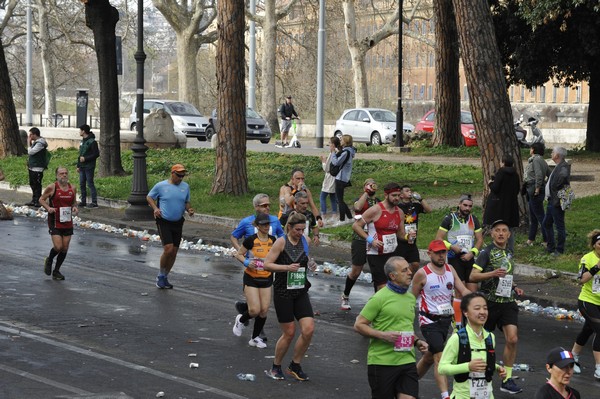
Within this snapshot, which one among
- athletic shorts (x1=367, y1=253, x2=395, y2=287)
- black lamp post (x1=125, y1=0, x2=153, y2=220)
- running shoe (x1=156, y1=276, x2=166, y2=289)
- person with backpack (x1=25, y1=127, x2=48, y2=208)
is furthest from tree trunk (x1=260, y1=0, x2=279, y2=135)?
athletic shorts (x1=367, y1=253, x2=395, y2=287)

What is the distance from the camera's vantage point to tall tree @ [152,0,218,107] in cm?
5703

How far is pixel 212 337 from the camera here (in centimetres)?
1280

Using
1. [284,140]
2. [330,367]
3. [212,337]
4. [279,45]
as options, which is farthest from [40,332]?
[279,45]

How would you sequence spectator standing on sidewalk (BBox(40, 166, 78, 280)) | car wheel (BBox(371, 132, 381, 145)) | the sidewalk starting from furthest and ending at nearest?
car wheel (BBox(371, 132, 381, 145)) < spectator standing on sidewalk (BBox(40, 166, 78, 280)) < the sidewalk

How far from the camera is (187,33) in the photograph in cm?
5809

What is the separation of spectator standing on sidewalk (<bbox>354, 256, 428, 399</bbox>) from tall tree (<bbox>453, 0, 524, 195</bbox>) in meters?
10.9

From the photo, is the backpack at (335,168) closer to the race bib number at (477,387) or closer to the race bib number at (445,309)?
the race bib number at (445,309)

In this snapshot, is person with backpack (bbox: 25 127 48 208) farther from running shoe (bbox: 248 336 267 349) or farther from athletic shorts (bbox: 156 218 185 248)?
running shoe (bbox: 248 336 267 349)

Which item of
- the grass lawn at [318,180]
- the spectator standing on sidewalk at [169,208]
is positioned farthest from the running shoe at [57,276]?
the grass lawn at [318,180]

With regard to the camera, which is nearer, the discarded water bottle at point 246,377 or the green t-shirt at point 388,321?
the green t-shirt at point 388,321

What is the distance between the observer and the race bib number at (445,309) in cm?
1025

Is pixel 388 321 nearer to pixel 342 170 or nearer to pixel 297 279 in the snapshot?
pixel 297 279

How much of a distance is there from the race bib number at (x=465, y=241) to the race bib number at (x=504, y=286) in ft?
6.65

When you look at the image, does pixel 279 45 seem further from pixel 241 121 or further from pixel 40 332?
pixel 40 332
